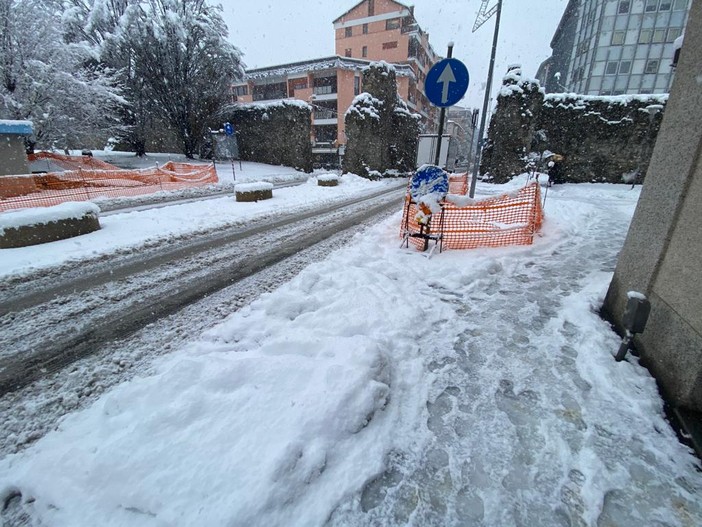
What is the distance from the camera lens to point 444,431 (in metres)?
2.01

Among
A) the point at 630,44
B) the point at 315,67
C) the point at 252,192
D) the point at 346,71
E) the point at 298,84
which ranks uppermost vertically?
the point at 630,44

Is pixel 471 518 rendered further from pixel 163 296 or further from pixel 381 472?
pixel 163 296

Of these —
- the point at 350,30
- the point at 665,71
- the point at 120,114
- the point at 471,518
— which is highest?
the point at 350,30

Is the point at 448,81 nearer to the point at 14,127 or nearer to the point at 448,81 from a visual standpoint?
the point at 448,81

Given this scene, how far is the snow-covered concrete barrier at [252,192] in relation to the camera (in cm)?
1043

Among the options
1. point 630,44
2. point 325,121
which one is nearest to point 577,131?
point 325,121

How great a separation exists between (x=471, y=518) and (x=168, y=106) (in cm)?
2531

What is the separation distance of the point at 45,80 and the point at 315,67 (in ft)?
78.3

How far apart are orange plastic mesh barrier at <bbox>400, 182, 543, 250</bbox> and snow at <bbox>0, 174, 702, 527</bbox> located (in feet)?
8.96

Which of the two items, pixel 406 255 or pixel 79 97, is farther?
pixel 79 97

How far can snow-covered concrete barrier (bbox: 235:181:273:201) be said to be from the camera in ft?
34.2

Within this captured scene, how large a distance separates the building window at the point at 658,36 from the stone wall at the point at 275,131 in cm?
3494

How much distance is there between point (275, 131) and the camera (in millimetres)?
23359

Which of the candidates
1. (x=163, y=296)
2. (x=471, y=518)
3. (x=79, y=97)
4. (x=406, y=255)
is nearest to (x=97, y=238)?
(x=163, y=296)
